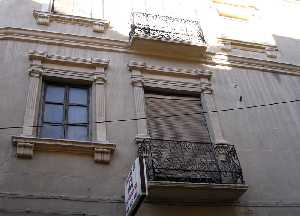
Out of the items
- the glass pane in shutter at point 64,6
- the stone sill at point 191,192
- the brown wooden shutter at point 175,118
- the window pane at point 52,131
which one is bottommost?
the stone sill at point 191,192

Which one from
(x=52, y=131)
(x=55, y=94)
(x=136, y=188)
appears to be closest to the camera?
(x=136, y=188)

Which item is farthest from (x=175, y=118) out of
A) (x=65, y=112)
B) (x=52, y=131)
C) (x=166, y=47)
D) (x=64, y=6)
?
(x=64, y=6)

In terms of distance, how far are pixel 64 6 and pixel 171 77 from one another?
337cm

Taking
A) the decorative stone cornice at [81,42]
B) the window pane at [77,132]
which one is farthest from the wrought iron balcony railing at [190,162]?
the decorative stone cornice at [81,42]

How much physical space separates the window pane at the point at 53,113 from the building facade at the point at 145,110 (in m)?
0.03

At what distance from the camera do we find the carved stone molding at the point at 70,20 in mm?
10828

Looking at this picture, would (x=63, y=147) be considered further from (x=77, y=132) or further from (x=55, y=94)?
(x=55, y=94)

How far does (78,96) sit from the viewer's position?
9.88 meters

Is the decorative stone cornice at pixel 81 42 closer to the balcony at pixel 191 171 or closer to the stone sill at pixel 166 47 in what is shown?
the stone sill at pixel 166 47

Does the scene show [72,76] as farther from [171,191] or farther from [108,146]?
[171,191]

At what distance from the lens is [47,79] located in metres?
9.83

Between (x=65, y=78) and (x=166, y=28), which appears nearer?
(x=65, y=78)

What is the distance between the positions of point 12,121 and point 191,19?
225 inches

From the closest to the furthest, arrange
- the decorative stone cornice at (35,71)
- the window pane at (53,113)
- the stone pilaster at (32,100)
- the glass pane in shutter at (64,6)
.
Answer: the stone pilaster at (32,100) < the window pane at (53,113) < the decorative stone cornice at (35,71) < the glass pane in shutter at (64,6)
